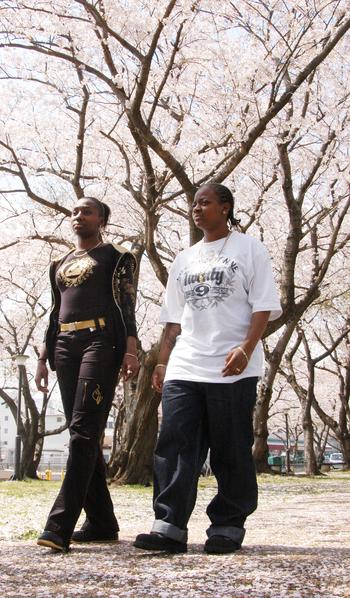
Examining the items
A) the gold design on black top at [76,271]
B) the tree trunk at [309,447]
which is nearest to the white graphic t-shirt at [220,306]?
the gold design on black top at [76,271]

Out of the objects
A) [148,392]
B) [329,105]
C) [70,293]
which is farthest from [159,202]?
[70,293]

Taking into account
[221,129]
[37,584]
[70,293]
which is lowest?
[37,584]

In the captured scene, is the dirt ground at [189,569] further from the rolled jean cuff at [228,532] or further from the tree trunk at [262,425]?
the tree trunk at [262,425]

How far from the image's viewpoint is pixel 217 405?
12.2 feet

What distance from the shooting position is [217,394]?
373cm

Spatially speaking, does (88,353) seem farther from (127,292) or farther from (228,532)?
(228,532)

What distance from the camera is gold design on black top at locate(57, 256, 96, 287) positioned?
4176 millimetres

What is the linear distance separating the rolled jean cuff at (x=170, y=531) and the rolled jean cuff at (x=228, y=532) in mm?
170

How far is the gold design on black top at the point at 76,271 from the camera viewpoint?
4.18 m

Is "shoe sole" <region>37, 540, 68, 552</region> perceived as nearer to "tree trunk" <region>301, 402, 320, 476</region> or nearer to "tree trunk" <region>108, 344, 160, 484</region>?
"tree trunk" <region>108, 344, 160, 484</region>

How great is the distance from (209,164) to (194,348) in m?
11.0

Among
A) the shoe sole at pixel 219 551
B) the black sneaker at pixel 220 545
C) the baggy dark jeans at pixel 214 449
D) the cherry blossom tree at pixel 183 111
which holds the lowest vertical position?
the shoe sole at pixel 219 551

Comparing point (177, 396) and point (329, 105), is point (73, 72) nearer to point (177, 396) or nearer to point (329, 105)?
point (329, 105)

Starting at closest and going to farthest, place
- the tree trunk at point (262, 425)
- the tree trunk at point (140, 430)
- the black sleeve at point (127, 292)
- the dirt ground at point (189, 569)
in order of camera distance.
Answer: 1. the dirt ground at point (189, 569)
2. the black sleeve at point (127, 292)
3. the tree trunk at point (140, 430)
4. the tree trunk at point (262, 425)
